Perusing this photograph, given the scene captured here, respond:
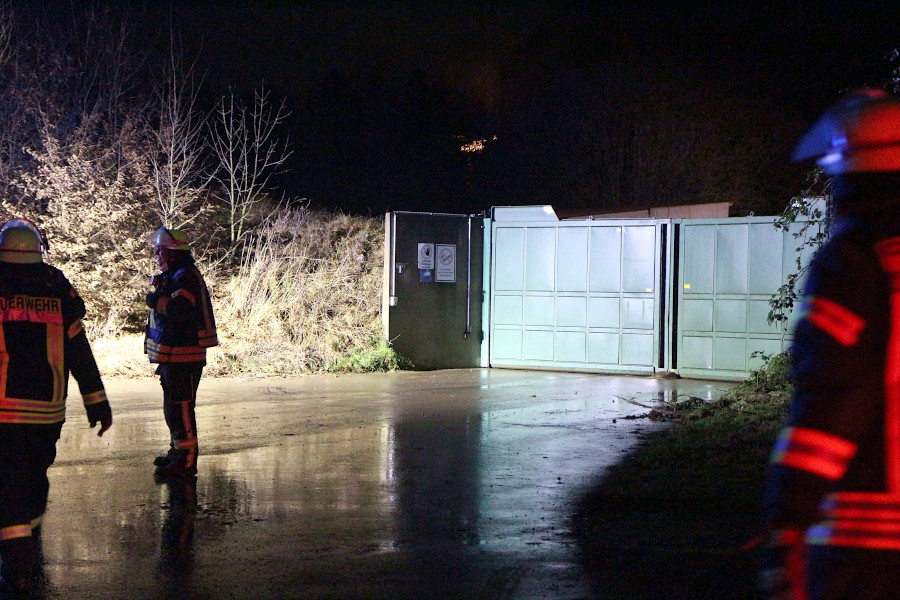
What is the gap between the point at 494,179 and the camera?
121 ft

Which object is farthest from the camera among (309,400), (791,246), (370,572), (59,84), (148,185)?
(59,84)

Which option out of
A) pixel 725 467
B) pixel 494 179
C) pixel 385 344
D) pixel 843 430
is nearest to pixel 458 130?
pixel 494 179

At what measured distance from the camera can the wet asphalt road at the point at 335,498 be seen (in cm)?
557

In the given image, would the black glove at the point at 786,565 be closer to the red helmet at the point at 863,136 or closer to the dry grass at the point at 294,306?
the red helmet at the point at 863,136

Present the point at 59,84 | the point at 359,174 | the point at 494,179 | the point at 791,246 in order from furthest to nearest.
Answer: the point at 494,179
the point at 359,174
the point at 59,84
the point at 791,246

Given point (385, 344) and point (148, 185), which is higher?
point (148, 185)

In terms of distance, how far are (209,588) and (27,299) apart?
1.77 meters

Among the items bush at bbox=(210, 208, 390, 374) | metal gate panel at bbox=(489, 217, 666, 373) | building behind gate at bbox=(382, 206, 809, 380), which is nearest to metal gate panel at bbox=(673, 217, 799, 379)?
building behind gate at bbox=(382, 206, 809, 380)

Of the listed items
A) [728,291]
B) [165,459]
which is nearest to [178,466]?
[165,459]

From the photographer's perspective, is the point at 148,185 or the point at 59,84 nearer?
the point at 148,185

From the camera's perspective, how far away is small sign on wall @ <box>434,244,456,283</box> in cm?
1702

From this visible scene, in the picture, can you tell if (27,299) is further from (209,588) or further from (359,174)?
(359,174)

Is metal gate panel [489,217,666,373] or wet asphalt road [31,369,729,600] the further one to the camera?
metal gate panel [489,217,666,373]

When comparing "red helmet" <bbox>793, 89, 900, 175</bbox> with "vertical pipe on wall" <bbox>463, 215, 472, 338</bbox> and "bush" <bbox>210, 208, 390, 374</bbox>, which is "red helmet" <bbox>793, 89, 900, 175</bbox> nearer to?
"bush" <bbox>210, 208, 390, 374</bbox>
